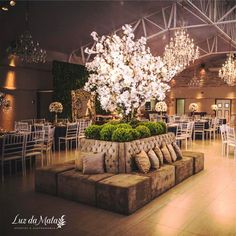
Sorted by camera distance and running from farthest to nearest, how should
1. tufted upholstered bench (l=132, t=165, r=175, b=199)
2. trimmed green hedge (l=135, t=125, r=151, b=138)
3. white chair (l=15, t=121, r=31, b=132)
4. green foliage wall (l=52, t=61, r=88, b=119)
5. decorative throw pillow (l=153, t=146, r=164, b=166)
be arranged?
green foliage wall (l=52, t=61, r=88, b=119) → white chair (l=15, t=121, r=31, b=132) → trimmed green hedge (l=135, t=125, r=151, b=138) → decorative throw pillow (l=153, t=146, r=164, b=166) → tufted upholstered bench (l=132, t=165, r=175, b=199)

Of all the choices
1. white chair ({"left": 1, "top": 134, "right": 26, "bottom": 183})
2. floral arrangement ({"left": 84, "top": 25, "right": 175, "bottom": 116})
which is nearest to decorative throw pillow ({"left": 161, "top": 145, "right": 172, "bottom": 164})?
floral arrangement ({"left": 84, "top": 25, "right": 175, "bottom": 116})

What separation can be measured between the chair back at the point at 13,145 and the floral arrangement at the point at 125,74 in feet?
6.72

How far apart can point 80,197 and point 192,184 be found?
2.24m

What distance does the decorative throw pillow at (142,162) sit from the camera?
180 inches

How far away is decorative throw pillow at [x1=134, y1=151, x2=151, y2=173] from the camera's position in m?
4.57

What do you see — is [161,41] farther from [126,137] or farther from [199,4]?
[126,137]

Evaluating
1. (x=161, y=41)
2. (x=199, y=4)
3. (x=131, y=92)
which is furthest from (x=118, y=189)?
(x=161, y=41)

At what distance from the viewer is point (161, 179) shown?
4613mm

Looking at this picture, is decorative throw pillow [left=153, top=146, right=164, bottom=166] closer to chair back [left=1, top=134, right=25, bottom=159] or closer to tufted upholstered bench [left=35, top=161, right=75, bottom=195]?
tufted upholstered bench [left=35, top=161, right=75, bottom=195]

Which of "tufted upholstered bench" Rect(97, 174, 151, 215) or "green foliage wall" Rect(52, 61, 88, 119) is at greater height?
"green foliage wall" Rect(52, 61, 88, 119)

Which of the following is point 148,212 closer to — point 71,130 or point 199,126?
point 71,130

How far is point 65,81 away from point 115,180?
1034 cm

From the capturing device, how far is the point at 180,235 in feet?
10.7

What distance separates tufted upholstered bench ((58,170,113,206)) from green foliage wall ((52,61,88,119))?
9281mm
